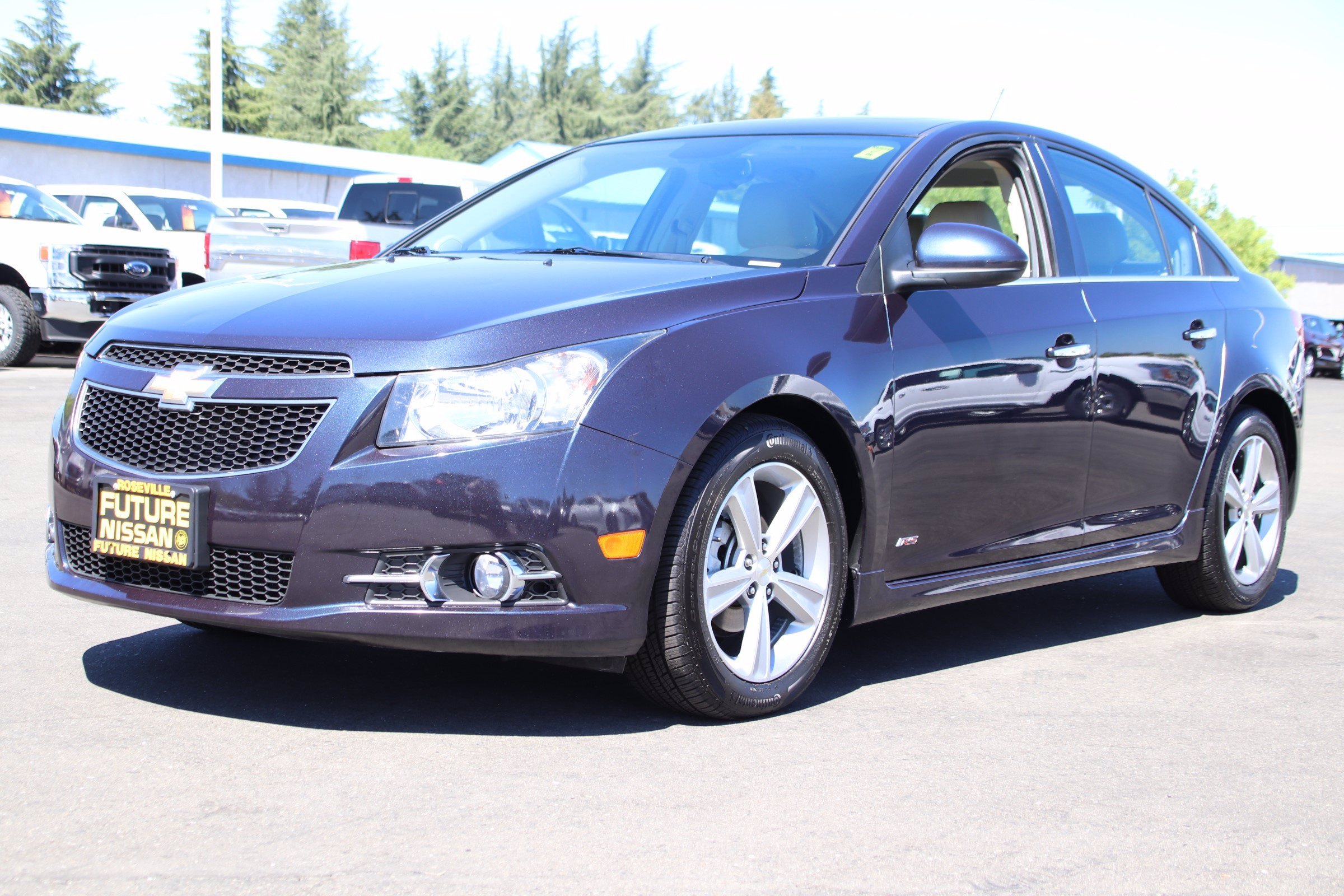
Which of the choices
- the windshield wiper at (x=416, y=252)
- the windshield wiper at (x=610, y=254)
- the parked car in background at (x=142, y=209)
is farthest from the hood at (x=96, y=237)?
the windshield wiper at (x=610, y=254)

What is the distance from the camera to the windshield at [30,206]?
51.0 ft

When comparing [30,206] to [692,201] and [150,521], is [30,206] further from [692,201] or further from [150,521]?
[150,521]

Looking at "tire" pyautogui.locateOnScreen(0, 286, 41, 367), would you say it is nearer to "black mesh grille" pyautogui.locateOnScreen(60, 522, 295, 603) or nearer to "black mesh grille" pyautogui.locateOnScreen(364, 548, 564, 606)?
"black mesh grille" pyautogui.locateOnScreen(60, 522, 295, 603)

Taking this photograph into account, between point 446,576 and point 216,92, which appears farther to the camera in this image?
point 216,92

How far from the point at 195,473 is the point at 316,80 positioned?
275ft

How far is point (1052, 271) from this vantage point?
4.92m

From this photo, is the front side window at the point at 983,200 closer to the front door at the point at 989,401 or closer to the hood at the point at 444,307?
the front door at the point at 989,401

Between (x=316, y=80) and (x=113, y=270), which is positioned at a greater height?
(x=316, y=80)

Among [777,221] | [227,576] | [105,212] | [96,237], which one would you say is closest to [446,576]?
[227,576]

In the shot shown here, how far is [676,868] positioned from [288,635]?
1167mm

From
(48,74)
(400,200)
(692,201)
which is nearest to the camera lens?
(692,201)

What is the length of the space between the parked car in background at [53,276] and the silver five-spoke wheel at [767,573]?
13.1 m

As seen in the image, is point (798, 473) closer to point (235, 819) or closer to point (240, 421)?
point (240, 421)

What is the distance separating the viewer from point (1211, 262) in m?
5.81
